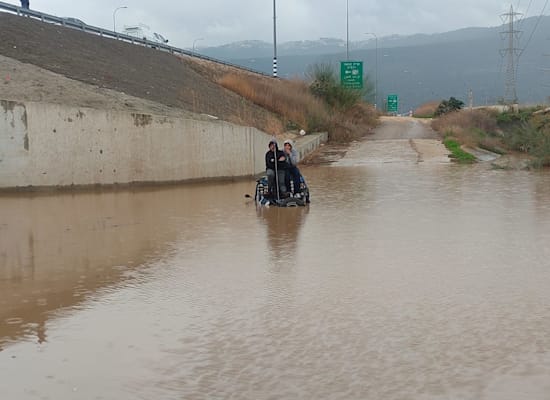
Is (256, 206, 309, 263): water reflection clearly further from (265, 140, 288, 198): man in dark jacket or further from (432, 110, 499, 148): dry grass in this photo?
(432, 110, 499, 148): dry grass

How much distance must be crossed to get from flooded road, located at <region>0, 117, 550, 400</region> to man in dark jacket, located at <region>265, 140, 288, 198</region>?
63 cm

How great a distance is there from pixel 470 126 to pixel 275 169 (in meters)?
31.1

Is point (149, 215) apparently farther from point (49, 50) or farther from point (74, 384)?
point (49, 50)

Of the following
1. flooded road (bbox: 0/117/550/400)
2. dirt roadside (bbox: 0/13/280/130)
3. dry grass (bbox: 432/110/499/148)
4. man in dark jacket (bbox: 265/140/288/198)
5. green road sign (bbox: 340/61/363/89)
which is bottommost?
flooded road (bbox: 0/117/550/400)

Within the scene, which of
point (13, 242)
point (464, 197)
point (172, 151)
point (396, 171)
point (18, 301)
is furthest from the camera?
point (396, 171)

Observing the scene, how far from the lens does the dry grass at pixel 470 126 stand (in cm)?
3501

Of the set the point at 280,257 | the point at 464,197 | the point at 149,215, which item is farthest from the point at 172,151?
the point at 280,257

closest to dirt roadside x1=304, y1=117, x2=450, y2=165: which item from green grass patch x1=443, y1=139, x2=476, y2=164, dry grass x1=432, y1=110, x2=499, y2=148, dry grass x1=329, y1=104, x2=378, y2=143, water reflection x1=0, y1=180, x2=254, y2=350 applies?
green grass patch x1=443, y1=139, x2=476, y2=164

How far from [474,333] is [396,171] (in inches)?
634

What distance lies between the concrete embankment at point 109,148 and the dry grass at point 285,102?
13.4 meters

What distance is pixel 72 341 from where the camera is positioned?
Answer: 5812mm

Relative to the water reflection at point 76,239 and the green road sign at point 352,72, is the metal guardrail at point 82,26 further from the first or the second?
the water reflection at point 76,239

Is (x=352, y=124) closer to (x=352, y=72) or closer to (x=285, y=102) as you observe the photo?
(x=285, y=102)

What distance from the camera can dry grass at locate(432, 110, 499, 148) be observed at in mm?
35006
